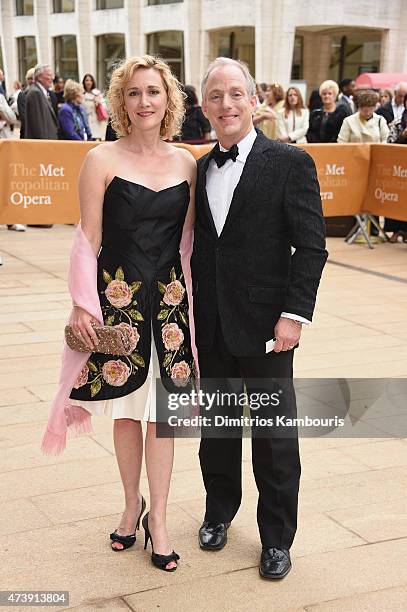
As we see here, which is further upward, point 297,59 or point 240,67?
point 240,67

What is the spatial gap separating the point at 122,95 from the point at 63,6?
53.5 metres

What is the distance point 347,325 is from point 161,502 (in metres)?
4.15

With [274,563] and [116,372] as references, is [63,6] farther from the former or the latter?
[274,563]

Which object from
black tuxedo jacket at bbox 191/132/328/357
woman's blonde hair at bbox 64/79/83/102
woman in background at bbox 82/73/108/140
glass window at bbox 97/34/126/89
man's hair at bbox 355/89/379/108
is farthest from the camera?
glass window at bbox 97/34/126/89

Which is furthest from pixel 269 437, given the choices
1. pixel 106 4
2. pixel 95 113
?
pixel 106 4

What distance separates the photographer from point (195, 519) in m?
3.96

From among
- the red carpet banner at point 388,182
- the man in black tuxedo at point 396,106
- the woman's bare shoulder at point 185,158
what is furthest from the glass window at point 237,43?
the woman's bare shoulder at point 185,158

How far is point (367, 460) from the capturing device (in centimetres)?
466

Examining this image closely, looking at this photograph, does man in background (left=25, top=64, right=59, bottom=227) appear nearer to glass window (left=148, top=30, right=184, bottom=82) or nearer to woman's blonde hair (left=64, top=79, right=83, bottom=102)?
woman's blonde hair (left=64, top=79, right=83, bottom=102)

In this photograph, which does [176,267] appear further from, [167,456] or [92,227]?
[167,456]

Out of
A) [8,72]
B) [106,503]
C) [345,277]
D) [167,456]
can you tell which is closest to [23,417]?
[106,503]

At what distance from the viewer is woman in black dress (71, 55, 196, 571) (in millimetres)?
3363

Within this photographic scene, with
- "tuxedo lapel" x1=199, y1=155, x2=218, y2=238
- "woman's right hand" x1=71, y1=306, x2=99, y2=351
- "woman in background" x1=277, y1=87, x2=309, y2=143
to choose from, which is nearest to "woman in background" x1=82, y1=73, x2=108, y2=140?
"woman in background" x1=277, y1=87, x2=309, y2=143

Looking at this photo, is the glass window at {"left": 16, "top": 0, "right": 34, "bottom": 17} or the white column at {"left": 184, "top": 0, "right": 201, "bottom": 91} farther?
the glass window at {"left": 16, "top": 0, "right": 34, "bottom": 17}
